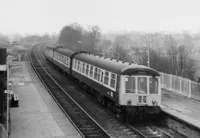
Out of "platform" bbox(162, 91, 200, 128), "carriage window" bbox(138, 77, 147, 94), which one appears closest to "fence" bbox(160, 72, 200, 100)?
"platform" bbox(162, 91, 200, 128)

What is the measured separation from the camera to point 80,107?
58.9 feet

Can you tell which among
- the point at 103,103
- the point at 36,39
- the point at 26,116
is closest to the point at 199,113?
the point at 103,103

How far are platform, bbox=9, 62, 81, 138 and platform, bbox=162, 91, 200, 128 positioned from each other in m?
5.47

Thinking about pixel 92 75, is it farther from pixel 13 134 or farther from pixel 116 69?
pixel 13 134

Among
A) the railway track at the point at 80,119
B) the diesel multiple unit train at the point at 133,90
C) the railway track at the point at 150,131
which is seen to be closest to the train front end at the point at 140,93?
the diesel multiple unit train at the point at 133,90

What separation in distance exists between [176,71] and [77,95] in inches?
1292

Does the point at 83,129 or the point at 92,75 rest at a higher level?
the point at 92,75

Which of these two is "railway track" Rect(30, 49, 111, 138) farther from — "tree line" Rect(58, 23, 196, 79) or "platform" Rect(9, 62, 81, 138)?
"tree line" Rect(58, 23, 196, 79)

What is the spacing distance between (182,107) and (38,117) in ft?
28.1

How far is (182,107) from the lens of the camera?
16344 millimetres

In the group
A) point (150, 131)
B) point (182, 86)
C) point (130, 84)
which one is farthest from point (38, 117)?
point (182, 86)

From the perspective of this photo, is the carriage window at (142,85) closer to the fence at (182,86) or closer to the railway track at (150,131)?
the railway track at (150,131)

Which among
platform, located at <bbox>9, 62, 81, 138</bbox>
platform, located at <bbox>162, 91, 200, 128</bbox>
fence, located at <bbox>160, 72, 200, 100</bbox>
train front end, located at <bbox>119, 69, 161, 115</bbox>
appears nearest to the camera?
platform, located at <bbox>9, 62, 81, 138</bbox>

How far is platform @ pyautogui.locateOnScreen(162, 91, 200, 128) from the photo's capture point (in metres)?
13.9
